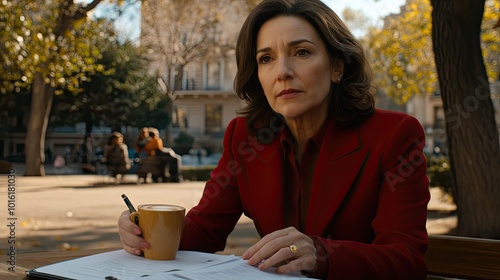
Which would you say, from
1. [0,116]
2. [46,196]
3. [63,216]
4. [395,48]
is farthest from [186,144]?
[63,216]

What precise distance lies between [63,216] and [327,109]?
25.4ft

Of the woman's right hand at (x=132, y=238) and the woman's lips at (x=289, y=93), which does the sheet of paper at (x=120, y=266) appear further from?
the woman's lips at (x=289, y=93)

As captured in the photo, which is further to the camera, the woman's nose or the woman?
the woman's nose

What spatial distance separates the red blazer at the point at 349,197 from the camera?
5.28ft

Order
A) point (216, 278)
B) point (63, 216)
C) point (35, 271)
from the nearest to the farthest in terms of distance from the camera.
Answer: point (216, 278) → point (35, 271) → point (63, 216)

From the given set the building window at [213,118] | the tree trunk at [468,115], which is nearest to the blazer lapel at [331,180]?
the tree trunk at [468,115]

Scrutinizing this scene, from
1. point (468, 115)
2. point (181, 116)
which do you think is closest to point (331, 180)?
point (468, 115)

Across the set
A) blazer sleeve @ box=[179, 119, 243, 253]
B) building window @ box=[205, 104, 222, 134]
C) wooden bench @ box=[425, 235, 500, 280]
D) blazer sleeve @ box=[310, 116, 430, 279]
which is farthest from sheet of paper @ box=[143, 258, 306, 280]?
building window @ box=[205, 104, 222, 134]

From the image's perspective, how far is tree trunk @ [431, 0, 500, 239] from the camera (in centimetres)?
600

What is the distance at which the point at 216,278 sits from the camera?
1.38m

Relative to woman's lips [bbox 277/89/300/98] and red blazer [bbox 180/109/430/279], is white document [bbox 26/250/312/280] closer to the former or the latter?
red blazer [bbox 180/109/430/279]

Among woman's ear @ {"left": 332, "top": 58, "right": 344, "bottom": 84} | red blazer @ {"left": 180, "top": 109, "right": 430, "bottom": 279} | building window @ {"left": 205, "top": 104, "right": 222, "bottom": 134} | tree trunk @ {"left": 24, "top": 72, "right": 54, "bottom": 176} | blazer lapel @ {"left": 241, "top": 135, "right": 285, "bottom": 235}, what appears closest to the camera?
red blazer @ {"left": 180, "top": 109, "right": 430, "bottom": 279}

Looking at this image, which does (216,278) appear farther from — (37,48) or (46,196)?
(37,48)

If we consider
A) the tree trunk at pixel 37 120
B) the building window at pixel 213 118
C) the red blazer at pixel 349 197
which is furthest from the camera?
the building window at pixel 213 118
